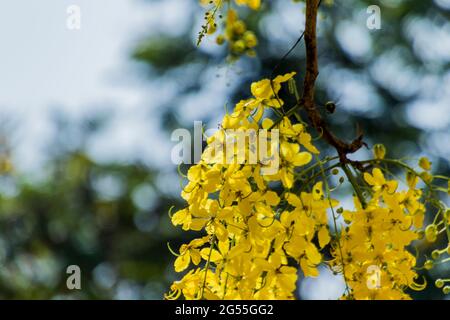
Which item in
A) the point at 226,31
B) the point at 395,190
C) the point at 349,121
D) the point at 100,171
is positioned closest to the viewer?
the point at 395,190

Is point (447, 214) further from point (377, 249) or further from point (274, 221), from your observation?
point (274, 221)

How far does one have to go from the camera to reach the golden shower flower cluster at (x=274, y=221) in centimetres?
90

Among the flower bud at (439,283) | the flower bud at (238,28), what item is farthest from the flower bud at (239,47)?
the flower bud at (439,283)

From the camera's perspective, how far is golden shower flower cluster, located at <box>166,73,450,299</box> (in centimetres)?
90

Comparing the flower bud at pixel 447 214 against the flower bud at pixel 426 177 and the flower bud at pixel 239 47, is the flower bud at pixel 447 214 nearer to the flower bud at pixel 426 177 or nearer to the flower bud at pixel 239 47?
the flower bud at pixel 426 177

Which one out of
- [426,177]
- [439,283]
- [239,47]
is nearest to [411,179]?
[426,177]

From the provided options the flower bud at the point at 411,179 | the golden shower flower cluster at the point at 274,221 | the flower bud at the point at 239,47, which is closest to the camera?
the golden shower flower cluster at the point at 274,221

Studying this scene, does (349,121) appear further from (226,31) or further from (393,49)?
(226,31)

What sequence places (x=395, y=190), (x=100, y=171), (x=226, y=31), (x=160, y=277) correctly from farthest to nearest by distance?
(x=100, y=171) → (x=160, y=277) → (x=226, y=31) → (x=395, y=190)

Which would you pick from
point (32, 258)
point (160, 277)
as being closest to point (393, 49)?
point (160, 277)

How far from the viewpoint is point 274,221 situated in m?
0.91

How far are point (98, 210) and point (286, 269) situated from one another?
5.08 metres

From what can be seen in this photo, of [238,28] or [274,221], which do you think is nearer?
[274,221]

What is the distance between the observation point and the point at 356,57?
17.5ft
